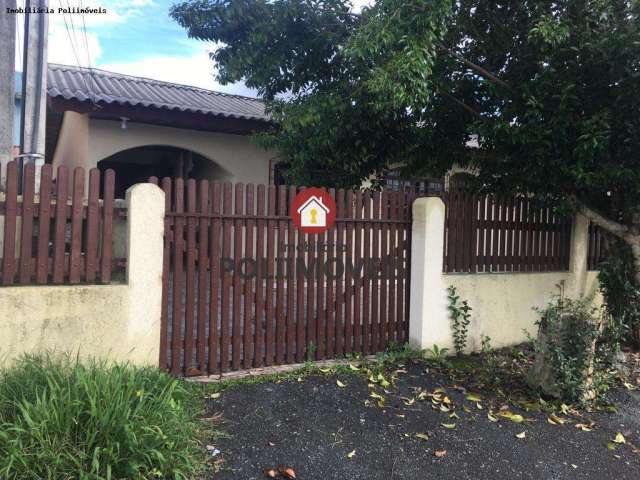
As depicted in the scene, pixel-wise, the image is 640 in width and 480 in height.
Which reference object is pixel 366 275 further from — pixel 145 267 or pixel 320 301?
pixel 145 267

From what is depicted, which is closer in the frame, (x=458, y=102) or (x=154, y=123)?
(x=458, y=102)

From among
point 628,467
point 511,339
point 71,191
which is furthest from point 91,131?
point 628,467

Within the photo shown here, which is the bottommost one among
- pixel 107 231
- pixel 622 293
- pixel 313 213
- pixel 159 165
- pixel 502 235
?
pixel 622 293

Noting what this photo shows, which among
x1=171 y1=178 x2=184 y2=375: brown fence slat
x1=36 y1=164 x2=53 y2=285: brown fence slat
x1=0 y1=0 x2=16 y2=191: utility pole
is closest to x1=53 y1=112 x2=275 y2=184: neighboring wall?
x1=0 y1=0 x2=16 y2=191: utility pole

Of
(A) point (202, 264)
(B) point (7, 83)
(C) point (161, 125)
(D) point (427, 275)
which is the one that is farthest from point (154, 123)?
(D) point (427, 275)

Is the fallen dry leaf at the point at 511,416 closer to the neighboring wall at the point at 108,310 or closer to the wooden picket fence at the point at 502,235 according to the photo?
the wooden picket fence at the point at 502,235

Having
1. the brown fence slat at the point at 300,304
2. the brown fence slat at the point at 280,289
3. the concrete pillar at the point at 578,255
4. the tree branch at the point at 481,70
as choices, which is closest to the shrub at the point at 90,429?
the brown fence slat at the point at 280,289

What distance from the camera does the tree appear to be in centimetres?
475

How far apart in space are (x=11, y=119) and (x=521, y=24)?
5227mm

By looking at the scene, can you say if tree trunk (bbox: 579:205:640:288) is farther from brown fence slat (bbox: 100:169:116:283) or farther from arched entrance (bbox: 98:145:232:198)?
arched entrance (bbox: 98:145:232:198)

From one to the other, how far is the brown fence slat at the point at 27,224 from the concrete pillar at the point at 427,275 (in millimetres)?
3316

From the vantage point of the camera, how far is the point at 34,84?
168 inches

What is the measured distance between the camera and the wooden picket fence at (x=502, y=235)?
17.7 feet

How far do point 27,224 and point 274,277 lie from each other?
192 centimetres
